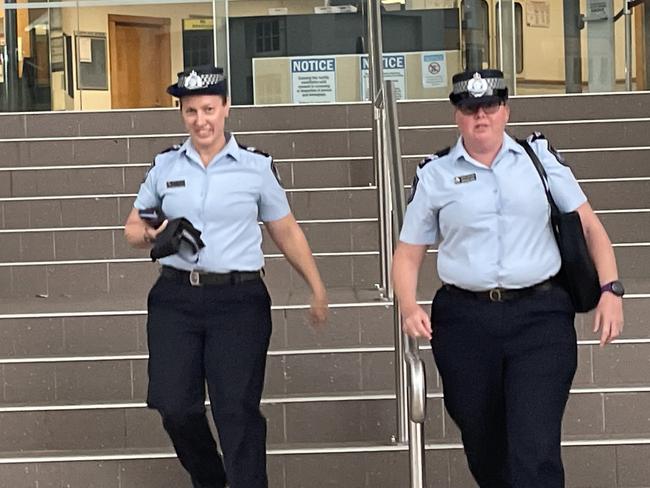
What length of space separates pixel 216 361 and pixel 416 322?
2.15ft

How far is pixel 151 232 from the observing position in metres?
3.95

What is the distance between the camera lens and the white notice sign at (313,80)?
11.5m

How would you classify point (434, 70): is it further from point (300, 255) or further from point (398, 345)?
point (300, 255)

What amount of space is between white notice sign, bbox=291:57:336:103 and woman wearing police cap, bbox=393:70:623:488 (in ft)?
25.3

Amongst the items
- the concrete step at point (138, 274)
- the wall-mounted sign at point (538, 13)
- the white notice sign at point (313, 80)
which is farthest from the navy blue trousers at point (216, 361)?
the wall-mounted sign at point (538, 13)

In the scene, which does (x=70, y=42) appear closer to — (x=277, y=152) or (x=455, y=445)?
(x=277, y=152)

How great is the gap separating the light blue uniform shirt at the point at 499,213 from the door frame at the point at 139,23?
8566 millimetres

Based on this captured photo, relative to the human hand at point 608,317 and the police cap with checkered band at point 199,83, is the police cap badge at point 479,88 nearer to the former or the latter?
the human hand at point 608,317

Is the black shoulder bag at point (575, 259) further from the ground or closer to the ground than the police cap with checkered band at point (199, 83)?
closer to the ground

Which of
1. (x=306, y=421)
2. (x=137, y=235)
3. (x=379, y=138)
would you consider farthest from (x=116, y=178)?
(x=137, y=235)

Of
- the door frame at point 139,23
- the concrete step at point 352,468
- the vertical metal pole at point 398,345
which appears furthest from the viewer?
the door frame at point 139,23

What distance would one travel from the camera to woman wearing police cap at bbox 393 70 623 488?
12.1 feet

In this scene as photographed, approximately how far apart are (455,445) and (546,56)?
7.78 metres

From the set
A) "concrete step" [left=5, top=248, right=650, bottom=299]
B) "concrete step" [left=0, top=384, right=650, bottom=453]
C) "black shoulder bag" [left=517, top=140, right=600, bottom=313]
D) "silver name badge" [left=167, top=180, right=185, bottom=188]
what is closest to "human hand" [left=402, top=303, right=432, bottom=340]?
"black shoulder bag" [left=517, top=140, right=600, bottom=313]
